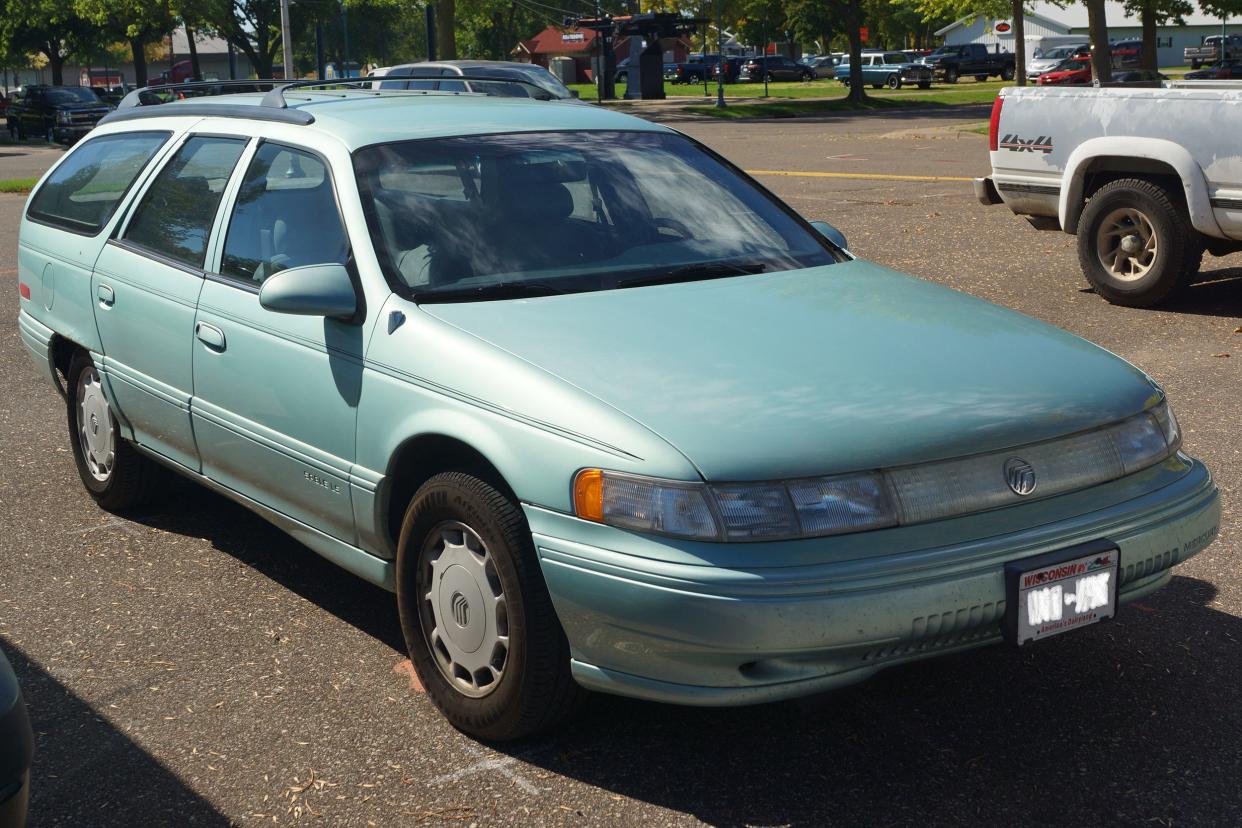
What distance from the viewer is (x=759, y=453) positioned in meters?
3.22

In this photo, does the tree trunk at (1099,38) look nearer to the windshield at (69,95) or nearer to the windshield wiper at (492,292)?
the windshield wiper at (492,292)

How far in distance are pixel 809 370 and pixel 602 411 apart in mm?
559

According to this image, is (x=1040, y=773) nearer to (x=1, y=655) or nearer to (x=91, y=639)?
(x=1, y=655)

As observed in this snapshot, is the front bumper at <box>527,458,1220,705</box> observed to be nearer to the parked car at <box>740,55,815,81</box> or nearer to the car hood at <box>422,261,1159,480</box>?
the car hood at <box>422,261,1159,480</box>

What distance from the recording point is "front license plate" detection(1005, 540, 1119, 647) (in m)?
3.34

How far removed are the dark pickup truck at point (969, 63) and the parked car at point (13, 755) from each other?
6819 cm

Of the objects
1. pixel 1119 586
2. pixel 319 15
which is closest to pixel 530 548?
pixel 1119 586

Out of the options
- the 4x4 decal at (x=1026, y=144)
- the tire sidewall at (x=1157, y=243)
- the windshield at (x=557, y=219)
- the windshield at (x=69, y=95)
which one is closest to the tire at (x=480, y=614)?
the windshield at (x=557, y=219)

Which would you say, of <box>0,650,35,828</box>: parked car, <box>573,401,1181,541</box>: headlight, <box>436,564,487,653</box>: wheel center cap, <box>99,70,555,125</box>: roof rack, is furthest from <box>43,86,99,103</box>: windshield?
<box>0,650,35,828</box>: parked car

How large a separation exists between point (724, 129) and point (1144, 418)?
3179cm

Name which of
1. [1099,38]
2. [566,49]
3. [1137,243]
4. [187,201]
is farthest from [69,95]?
[566,49]

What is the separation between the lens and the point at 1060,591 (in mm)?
3418

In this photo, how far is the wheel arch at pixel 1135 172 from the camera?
9.09 meters

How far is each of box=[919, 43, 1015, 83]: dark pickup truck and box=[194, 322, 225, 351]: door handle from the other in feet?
217
